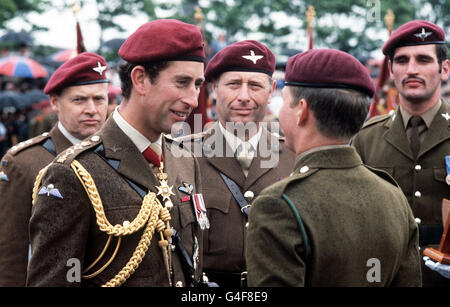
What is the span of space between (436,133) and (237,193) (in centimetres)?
178

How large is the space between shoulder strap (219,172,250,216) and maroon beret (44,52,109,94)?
1420mm

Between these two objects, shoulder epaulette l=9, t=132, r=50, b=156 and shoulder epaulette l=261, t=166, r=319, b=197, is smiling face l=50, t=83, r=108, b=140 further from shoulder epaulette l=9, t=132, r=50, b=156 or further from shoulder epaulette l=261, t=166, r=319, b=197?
shoulder epaulette l=261, t=166, r=319, b=197

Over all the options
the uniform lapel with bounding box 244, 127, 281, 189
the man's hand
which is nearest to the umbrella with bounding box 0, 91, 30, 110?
the uniform lapel with bounding box 244, 127, 281, 189

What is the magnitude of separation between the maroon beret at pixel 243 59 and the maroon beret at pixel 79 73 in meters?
0.98

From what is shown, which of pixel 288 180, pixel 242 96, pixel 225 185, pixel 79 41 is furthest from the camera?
pixel 79 41

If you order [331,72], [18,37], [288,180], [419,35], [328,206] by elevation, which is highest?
[18,37]

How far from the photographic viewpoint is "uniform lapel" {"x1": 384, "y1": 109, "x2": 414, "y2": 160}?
4785mm

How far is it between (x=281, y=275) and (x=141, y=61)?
1.37 metres

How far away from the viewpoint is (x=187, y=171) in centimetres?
355

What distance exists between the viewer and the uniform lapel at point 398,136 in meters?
4.79

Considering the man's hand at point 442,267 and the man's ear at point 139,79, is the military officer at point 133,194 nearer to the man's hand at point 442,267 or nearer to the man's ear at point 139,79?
the man's ear at point 139,79

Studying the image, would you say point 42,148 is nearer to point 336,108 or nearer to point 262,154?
point 262,154

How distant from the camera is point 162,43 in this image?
3008mm

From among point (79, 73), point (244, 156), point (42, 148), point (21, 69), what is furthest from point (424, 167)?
point (21, 69)
